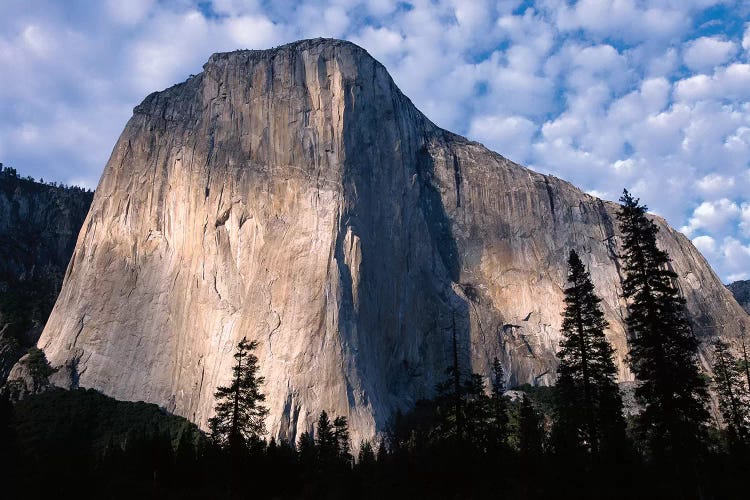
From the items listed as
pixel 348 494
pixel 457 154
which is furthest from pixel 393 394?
pixel 348 494

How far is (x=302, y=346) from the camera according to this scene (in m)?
72.3

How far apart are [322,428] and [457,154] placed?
71982mm

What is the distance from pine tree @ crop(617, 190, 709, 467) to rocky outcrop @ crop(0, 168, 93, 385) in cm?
8894

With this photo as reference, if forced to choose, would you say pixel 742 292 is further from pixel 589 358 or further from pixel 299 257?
pixel 589 358

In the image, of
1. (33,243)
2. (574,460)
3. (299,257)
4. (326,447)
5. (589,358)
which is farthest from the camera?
(33,243)

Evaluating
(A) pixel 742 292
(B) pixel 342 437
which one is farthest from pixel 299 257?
(A) pixel 742 292

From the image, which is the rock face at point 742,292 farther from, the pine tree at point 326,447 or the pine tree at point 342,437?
the pine tree at point 326,447

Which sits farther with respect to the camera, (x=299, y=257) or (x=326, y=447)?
(x=299, y=257)

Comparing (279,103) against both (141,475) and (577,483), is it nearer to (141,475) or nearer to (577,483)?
(141,475)

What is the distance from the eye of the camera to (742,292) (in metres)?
159

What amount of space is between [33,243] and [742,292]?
147 m

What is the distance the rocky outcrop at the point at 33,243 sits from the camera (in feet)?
331

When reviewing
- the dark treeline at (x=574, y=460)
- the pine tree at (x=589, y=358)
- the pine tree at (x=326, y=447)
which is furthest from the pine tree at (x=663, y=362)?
the pine tree at (x=326, y=447)

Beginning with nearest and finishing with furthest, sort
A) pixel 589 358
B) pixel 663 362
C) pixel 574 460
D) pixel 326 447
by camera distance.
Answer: pixel 574 460 → pixel 663 362 → pixel 589 358 → pixel 326 447
